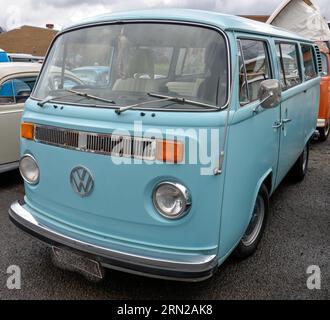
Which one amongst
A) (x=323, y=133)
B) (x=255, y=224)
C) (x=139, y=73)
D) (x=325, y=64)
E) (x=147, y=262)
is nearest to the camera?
(x=147, y=262)

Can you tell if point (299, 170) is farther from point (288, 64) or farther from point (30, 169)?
point (30, 169)

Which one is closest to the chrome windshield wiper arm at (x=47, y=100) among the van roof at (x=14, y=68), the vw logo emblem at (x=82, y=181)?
the vw logo emblem at (x=82, y=181)

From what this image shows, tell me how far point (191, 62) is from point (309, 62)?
3.13 m

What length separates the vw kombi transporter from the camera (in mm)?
2254

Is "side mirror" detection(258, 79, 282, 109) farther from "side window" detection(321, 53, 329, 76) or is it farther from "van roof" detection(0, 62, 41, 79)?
"side window" detection(321, 53, 329, 76)

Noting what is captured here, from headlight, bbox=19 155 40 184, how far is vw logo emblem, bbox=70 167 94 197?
1.36 feet

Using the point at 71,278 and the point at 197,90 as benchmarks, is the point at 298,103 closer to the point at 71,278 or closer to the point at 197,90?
the point at 197,90

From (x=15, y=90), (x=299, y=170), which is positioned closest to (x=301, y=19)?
(x=299, y=170)

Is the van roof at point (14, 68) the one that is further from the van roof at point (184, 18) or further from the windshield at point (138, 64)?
the van roof at point (184, 18)

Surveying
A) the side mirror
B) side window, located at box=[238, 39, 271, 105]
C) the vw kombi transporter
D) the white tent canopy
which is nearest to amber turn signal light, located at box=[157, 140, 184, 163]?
the vw kombi transporter

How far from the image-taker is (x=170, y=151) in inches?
86.4

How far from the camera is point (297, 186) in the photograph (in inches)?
200
